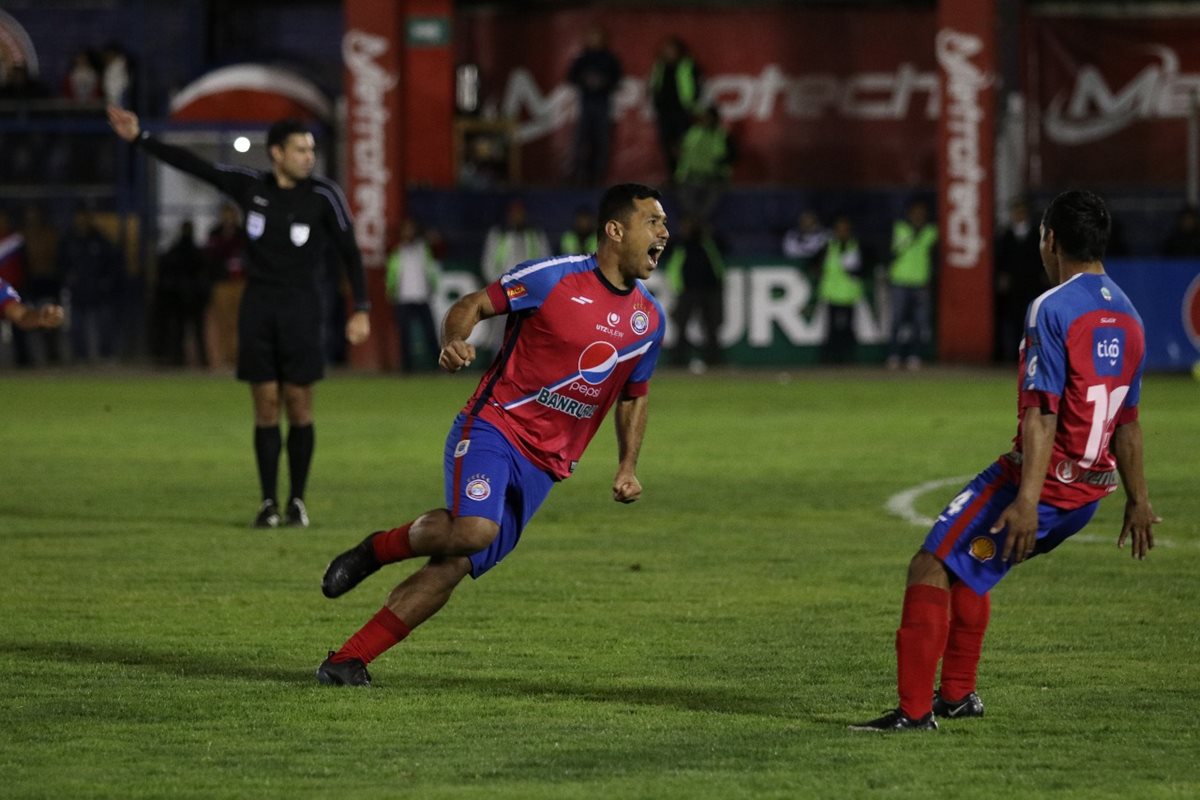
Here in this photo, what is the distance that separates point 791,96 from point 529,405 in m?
22.9

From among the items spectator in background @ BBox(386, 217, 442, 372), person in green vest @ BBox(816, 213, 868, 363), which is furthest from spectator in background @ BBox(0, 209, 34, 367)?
person in green vest @ BBox(816, 213, 868, 363)

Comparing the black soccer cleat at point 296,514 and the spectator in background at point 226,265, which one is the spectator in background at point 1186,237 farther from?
the black soccer cleat at point 296,514

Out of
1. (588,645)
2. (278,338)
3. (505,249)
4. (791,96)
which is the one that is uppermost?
(791,96)

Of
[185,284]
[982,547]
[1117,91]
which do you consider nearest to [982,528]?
[982,547]

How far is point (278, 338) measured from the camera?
1144 cm

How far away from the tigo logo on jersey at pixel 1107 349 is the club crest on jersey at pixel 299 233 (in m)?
6.21

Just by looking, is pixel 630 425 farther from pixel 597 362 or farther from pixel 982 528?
pixel 982 528

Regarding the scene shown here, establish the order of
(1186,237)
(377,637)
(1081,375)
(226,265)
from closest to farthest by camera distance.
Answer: (1081,375) → (377,637) → (1186,237) → (226,265)

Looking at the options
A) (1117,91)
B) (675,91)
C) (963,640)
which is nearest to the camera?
(963,640)

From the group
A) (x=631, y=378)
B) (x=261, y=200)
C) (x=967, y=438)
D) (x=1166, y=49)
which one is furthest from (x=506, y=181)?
(x=631, y=378)

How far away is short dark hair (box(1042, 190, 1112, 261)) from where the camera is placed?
6.18m

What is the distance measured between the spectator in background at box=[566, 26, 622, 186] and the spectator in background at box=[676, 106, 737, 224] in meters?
1.23

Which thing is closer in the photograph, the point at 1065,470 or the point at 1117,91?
the point at 1065,470

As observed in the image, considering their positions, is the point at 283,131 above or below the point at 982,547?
above
